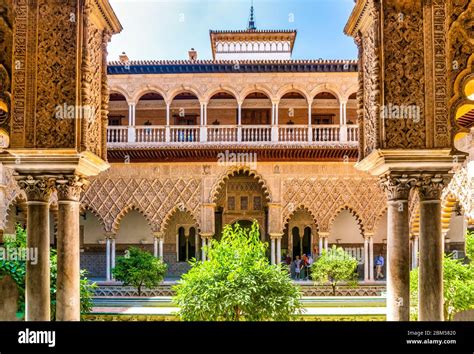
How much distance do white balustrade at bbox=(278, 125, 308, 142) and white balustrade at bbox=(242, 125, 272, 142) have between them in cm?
37

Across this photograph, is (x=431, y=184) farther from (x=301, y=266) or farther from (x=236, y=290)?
(x=301, y=266)

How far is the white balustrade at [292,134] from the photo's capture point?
17.0m

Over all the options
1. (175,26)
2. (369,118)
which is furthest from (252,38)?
(369,118)

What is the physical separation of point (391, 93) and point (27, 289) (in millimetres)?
4491

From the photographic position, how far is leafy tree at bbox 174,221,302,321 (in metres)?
7.01

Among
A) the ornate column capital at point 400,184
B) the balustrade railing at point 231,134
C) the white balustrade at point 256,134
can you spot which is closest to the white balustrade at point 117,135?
the balustrade railing at point 231,134

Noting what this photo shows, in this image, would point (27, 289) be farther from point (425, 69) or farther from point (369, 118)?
point (425, 69)

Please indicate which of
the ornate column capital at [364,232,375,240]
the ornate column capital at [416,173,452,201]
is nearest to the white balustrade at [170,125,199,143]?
the ornate column capital at [364,232,375,240]

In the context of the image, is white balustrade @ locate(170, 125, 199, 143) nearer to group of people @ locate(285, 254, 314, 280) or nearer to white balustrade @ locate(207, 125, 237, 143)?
white balustrade @ locate(207, 125, 237, 143)

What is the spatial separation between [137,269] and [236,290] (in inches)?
304

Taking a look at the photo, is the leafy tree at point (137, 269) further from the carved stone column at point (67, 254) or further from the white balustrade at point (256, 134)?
the carved stone column at point (67, 254)

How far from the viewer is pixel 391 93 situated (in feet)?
19.4

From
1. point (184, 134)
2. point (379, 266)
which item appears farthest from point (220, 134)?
point (379, 266)

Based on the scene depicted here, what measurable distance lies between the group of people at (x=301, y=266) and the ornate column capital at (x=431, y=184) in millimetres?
11279
